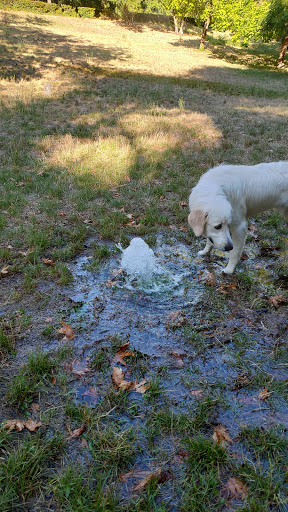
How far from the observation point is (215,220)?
4000 mm

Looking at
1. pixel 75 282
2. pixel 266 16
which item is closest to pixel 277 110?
pixel 75 282

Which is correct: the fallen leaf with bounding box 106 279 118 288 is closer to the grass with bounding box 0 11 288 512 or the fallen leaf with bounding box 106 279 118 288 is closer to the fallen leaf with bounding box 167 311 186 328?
the grass with bounding box 0 11 288 512

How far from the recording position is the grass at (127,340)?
244cm

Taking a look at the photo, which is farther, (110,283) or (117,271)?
(117,271)

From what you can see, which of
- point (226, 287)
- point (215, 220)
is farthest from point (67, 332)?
point (226, 287)

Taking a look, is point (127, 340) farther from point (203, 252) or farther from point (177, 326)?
point (203, 252)

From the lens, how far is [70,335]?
3.67m

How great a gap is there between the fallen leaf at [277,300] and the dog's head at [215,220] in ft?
3.22

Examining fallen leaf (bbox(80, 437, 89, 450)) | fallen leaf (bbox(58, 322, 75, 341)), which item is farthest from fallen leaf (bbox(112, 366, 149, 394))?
fallen leaf (bbox(58, 322, 75, 341))

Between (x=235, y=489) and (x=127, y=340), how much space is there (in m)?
1.74

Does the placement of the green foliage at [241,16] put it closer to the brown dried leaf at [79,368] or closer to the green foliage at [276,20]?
the green foliage at [276,20]

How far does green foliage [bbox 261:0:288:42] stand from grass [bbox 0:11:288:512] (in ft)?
75.5

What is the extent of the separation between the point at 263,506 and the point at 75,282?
3217 mm

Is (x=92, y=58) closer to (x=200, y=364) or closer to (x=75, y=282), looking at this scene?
(x=75, y=282)
